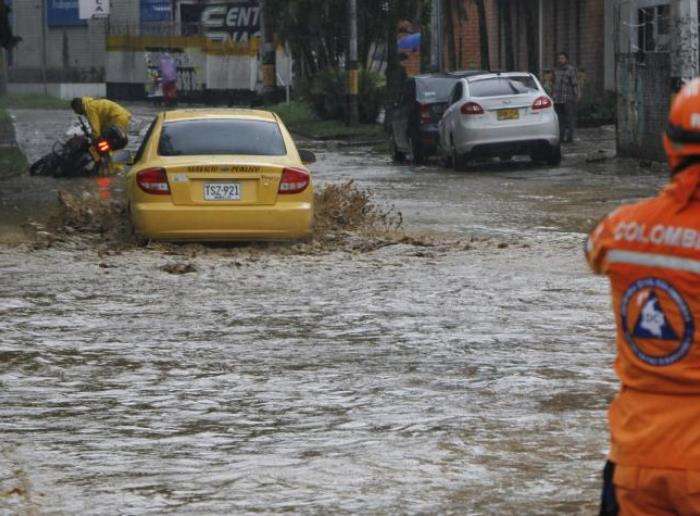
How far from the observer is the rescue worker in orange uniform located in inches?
154

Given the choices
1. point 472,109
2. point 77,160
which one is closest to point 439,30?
point 472,109

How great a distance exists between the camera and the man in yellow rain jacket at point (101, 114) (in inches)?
962

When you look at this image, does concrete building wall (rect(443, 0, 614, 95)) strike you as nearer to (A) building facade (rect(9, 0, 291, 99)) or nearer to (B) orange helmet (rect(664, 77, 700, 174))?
(A) building facade (rect(9, 0, 291, 99))

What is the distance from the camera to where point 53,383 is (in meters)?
9.34

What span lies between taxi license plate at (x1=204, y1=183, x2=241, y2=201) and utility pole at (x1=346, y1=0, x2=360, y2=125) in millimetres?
27540

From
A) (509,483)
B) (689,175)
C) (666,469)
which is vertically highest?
(689,175)

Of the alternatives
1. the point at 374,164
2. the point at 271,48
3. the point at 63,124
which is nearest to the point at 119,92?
the point at 271,48

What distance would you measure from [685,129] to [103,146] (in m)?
21.2

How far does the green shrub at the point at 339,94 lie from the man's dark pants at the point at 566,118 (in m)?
11.2

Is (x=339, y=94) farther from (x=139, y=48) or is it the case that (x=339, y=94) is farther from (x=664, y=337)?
(x=664, y=337)

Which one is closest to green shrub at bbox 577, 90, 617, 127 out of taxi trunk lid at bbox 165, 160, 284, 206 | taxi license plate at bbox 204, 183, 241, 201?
taxi trunk lid at bbox 165, 160, 284, 206

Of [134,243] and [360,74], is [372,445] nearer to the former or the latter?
[134,243]

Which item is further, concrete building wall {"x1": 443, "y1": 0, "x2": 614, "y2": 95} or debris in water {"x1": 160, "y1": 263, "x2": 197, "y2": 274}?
concrete building wall {"x1": 443, "y1": 0, "x2": 614, "y2": 95}

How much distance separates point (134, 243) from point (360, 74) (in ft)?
96.5
